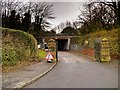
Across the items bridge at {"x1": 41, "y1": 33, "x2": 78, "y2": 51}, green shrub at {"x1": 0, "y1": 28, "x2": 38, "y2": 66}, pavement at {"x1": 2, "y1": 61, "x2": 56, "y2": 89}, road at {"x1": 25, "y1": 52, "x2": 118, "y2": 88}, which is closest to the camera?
pavement at {"x1": 2, "y1": 61, "x2": 56, "y2": 89}

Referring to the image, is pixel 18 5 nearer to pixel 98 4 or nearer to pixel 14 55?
pixel 98 4

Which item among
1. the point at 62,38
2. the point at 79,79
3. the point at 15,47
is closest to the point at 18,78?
the point at 79,79

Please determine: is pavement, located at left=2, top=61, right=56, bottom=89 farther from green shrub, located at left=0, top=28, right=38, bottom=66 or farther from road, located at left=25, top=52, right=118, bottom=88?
green shrub, located at left=0, top=28, right=38, bottom=66

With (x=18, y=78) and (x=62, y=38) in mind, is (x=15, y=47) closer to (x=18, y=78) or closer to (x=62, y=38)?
(x=18, y=78)

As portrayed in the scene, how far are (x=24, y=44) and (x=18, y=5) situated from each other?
33732 mm

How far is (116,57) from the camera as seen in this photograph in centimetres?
3097

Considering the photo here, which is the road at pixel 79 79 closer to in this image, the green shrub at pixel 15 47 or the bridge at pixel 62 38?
the green shrub at pixel 15 47

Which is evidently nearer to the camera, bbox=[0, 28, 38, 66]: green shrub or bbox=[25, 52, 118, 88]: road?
bbox=[25, 52, 118, 88]: road

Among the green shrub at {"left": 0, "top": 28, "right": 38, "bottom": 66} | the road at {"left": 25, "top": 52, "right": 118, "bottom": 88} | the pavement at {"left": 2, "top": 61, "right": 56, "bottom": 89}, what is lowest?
the road at {"left": 25, "top": 52, "right": 118, "bottom": 88}

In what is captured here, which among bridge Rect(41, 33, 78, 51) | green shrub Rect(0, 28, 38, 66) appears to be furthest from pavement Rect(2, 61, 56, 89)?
bridge Rect(41, 33, 78, 51)

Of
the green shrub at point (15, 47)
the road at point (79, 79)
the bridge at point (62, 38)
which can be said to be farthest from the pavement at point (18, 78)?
the bridge at point (62, 38)

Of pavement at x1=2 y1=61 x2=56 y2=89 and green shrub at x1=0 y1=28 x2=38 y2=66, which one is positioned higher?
green shrub at x1=0 y1=28 x2=38 y2=66

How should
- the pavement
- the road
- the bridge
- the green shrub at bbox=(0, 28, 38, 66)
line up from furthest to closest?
1. the bridge
2. the green shrub at bbox=(0, 28, 38, 66)
3. the road
4. the pavement

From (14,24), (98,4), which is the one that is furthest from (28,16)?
(98,4)
